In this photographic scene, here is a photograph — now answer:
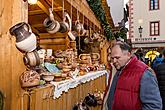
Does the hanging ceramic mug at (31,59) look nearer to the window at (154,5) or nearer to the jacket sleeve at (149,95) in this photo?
the jacket sleeve at (149,95)

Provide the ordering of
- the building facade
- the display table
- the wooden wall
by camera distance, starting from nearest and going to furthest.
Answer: the wooden wall < the display table < the building facade

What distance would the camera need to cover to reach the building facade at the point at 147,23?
2531 centimetres

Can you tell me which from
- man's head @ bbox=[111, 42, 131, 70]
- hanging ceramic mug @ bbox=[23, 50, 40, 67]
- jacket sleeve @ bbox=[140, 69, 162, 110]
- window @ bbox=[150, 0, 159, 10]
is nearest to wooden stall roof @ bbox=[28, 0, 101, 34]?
man's head @ bbox=[111, 42, 131, 70]

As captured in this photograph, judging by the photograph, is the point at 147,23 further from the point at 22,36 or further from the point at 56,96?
the point at 22,36

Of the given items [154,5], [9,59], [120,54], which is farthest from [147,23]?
[9,59]

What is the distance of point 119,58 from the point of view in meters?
2.63

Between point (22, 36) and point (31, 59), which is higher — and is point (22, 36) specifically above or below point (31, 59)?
above

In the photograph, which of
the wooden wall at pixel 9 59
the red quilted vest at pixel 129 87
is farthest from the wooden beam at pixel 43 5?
the red quilted vest at pixel 129 87

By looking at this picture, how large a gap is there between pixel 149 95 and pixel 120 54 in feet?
1.49

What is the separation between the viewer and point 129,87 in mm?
2541

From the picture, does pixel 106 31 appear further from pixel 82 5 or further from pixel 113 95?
pixel 113 95

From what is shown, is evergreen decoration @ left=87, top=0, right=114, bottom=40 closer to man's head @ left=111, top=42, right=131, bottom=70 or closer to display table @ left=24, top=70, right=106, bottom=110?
display table @ left=24, top=70, right=106, bottom=110

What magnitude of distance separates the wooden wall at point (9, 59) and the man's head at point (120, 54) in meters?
0.86

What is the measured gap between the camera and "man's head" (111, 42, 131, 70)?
263cm
